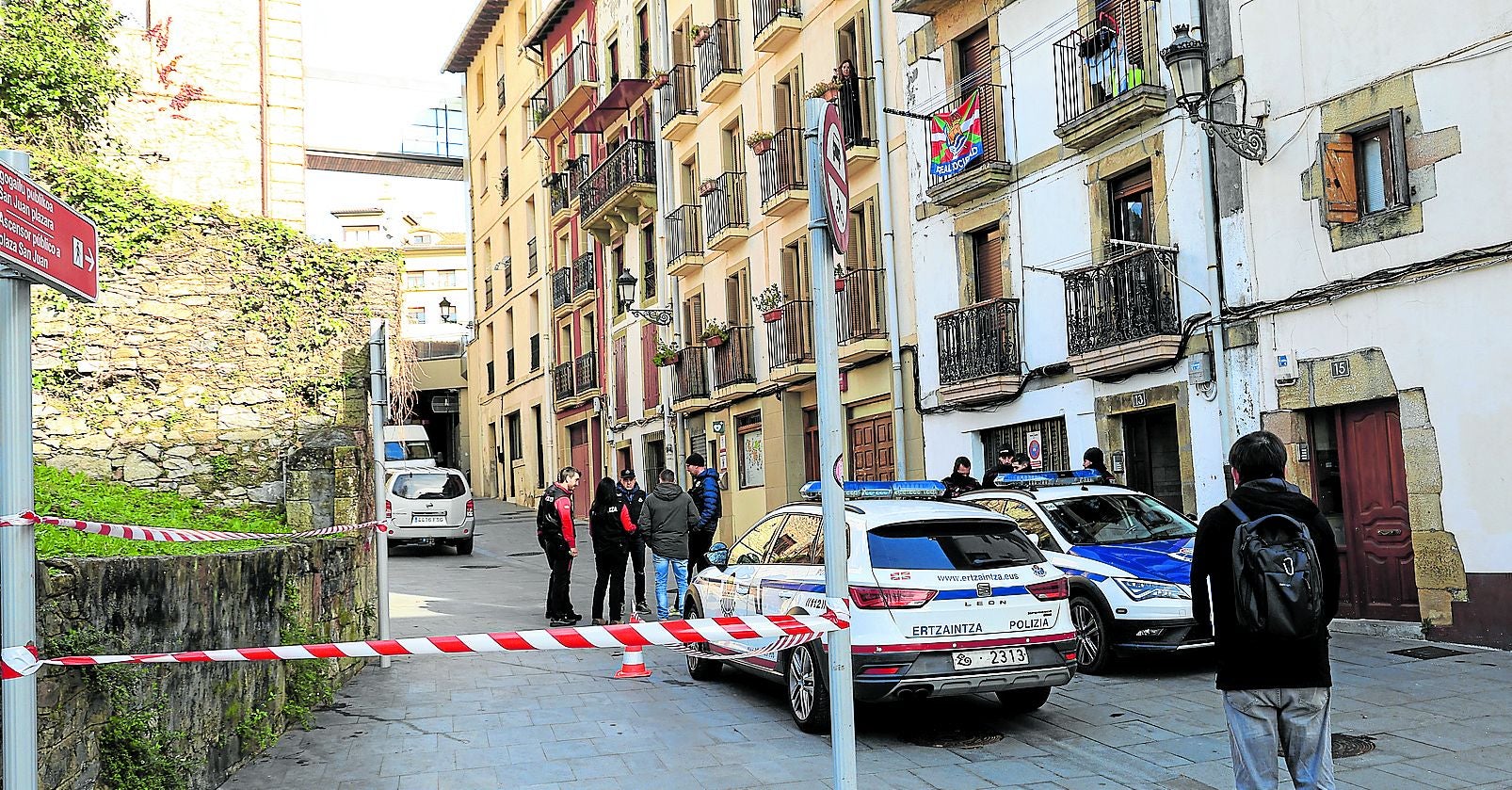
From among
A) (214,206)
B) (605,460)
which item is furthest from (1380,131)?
(605,460)

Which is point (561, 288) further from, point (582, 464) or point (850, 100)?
point (850, 100)

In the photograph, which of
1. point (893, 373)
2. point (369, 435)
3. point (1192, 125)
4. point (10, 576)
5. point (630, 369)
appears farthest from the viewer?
point (630, 369)

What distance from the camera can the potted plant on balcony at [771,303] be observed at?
77.0ft

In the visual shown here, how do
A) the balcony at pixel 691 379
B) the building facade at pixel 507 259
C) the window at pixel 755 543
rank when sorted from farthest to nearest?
1. the building facade at pixel 507 259
2. the balcony at pixel 691 379
3. the window at pixel 755 543

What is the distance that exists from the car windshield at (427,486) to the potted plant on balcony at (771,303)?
6663 mm

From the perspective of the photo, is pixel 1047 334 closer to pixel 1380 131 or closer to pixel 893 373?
pixel 893 373

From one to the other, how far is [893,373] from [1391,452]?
8.80 meters

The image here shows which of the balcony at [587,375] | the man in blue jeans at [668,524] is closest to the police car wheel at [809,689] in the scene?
the man in blue jeans at [668,524]

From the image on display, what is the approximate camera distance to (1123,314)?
15.3m

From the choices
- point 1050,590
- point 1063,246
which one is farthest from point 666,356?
point 1050,590

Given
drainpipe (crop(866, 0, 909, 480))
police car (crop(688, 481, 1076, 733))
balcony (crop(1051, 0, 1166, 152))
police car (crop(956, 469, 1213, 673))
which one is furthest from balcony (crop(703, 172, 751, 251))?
police car (crop(688, 481, 1076, 733))

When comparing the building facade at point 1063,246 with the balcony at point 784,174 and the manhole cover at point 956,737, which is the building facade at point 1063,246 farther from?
the manhole cover at point 956,737

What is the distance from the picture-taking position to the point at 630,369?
3238 cm

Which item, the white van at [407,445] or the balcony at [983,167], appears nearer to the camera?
the balcony at [983,167]
